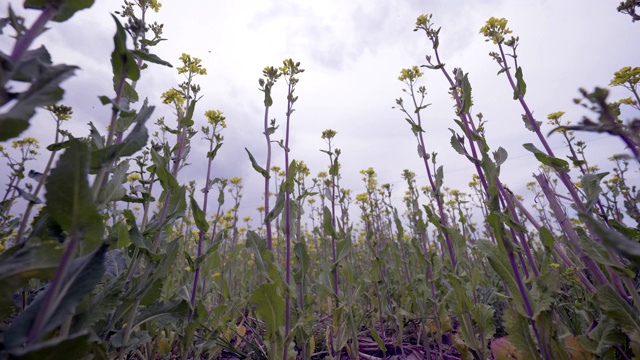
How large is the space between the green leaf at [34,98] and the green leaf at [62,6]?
20 cm

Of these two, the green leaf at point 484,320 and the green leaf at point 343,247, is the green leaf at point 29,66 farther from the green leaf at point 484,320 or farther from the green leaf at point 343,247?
the green leaf at point 484,320

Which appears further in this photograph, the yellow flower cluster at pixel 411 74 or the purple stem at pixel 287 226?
the yellow flower cluster at pixel 411 74

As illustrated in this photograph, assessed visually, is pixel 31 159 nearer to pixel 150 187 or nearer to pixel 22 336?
pixel 150 187

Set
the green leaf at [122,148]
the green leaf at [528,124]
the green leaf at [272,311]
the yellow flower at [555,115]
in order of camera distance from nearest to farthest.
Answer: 1. the green leaf at [122,148]
2. the green leaf at [272,311]
3. the green leaf at [528,124]
4. the yellow flower at [555,115]

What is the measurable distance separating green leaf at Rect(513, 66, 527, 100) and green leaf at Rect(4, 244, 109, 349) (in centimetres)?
270

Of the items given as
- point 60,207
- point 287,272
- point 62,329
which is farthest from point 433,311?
point 60,207

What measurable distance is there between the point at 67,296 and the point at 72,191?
301 mm

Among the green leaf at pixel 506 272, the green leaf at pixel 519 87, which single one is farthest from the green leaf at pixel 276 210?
the green leaf at pixel 519 87

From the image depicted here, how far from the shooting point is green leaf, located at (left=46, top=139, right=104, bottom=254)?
920 millimetres

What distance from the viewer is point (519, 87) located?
2377mm

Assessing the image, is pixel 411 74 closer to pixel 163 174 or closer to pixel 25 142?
pixel 163 174

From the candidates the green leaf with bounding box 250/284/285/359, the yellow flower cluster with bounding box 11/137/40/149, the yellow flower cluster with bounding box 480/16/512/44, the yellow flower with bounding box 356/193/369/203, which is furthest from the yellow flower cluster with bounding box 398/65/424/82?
the yellow flower cluster with bounding box 11/137/40/149

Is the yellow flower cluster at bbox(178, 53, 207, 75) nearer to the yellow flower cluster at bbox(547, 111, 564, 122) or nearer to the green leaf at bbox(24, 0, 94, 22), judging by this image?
the green leaf at bbox(24, 0, 94, 22)

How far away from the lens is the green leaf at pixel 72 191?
3.02 ft
